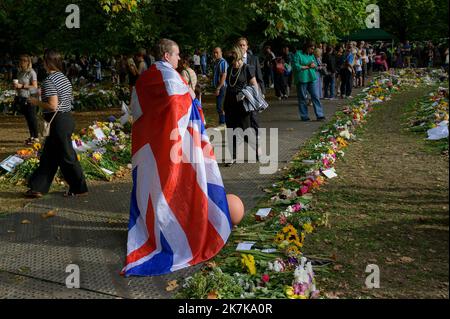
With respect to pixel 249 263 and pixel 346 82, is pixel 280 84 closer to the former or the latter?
pixel 346 82

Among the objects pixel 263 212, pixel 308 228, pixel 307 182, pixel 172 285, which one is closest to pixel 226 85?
pixel 307 182

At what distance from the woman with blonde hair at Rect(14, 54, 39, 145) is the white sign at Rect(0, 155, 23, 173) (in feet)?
5.36

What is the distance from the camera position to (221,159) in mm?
9719

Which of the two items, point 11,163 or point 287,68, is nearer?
point 11,163

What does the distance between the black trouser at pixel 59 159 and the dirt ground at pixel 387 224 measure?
10.5 feet

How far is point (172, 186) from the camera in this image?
534 centimetres

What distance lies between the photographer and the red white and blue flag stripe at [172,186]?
5.22m

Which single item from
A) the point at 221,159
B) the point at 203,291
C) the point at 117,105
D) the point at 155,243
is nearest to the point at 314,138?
the point at 221,159

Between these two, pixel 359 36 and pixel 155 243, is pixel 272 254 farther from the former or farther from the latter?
pixel 359 36

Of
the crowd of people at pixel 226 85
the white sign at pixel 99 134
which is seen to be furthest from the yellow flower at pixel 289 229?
the white sign at pixel 99 134

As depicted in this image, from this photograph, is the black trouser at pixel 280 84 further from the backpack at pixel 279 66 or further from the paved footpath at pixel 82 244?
the paved footpath at pixel 82 244

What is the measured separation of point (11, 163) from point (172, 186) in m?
4.64

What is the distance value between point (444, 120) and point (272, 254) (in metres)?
7.85

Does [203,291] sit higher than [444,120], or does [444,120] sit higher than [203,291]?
[444,120]
